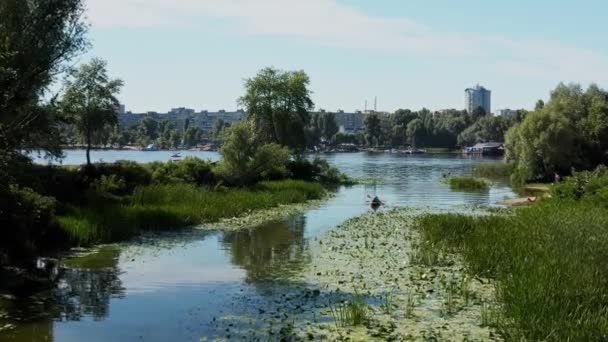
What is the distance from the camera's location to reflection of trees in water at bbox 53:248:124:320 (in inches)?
595

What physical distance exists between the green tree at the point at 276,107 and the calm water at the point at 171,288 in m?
42.5

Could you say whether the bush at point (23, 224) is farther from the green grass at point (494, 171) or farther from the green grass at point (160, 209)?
the green grass at point (494, 171)

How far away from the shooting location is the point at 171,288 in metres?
17.9

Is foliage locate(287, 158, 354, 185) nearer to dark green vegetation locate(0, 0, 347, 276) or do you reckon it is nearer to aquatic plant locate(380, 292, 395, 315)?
dark green vegetation locate(0, 0, 347, 276)

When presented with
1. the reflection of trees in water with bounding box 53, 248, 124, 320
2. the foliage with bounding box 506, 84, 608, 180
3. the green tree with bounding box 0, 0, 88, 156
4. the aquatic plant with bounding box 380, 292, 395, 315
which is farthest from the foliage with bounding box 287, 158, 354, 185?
the aquatic plant with bounding box 380, 292, 395, 315

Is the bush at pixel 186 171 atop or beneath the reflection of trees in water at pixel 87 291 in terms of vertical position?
atop

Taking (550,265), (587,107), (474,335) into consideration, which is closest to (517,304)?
(474,335)

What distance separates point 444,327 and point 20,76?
1549 cm

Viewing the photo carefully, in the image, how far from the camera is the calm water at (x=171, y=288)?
44.8ft

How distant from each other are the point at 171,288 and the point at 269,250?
307 inches

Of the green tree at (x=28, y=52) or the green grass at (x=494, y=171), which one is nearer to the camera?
the green tree at (x=28, y=52)

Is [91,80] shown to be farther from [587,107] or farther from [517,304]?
[587,107]

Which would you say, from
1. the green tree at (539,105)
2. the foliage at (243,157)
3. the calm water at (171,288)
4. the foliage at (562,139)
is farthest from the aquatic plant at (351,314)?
the green tree at (539,105)

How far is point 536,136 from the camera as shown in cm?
7762
